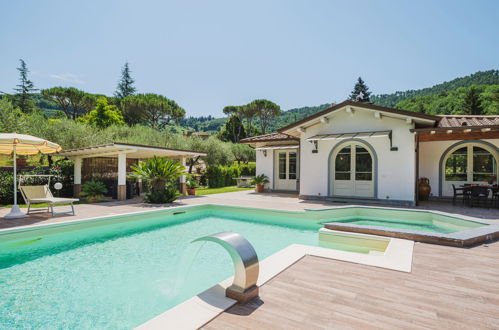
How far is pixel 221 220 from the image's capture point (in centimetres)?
1016

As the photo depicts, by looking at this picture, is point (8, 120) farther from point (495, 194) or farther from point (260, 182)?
point (495, 194)

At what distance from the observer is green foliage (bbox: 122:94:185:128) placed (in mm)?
39250

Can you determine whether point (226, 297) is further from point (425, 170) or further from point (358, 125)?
point (425, 170)

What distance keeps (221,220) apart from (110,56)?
18339 mm

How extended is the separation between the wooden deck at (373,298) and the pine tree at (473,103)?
47.8m

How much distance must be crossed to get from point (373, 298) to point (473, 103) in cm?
5083

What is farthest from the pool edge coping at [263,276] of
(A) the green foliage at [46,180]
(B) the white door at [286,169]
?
(A) the green foliage at [46,180]

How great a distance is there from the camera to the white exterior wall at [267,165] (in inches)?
709

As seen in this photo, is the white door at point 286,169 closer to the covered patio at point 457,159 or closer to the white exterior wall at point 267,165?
the white exterior wall at point 267,165

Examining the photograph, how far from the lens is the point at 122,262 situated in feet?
19.0

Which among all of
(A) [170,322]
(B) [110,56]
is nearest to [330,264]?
(A) [170,322]

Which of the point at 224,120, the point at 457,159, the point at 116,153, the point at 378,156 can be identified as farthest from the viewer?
the point at 224,120

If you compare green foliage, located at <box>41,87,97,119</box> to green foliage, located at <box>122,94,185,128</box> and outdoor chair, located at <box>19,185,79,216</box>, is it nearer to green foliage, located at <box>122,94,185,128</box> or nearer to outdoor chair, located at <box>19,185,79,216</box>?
green foliage, located at <box>122,94,185,128</box>

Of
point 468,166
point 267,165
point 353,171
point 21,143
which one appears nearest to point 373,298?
point 353,171
